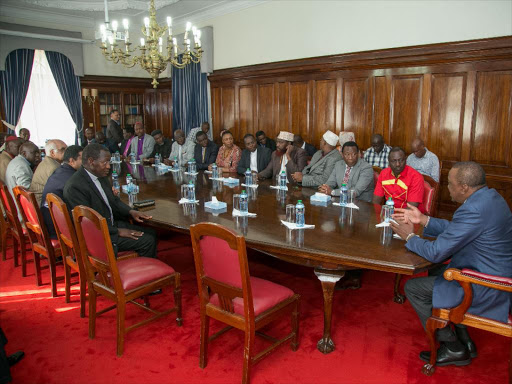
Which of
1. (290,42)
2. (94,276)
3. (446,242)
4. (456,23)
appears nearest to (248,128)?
(290,42)

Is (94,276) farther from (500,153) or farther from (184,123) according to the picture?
(184,123)

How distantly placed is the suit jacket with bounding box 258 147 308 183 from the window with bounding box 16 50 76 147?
261 inches

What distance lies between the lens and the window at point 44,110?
9.15m

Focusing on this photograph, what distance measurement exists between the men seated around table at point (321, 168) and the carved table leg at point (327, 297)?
2.09m

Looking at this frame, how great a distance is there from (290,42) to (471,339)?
5.79m

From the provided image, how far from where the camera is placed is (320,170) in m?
4.79

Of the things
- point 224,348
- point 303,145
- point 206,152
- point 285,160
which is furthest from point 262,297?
point 303,145

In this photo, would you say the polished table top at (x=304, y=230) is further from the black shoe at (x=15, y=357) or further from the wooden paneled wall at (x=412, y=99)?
the wooden paneled wall at (x=412, y=99)

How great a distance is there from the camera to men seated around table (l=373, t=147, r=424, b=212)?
363 centimetres

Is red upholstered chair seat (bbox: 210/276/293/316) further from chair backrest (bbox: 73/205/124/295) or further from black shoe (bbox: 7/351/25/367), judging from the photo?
black shoe (bbox: 7/351/25/367)

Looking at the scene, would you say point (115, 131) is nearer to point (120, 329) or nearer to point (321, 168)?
point (321, 168)

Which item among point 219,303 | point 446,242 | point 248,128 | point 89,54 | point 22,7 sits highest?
point 22,7

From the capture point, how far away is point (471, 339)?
2.60m

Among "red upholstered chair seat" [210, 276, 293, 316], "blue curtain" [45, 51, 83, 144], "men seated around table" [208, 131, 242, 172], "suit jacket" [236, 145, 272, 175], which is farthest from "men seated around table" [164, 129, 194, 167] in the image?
"red upholstered chair seat" [210, 276, 293, 316]
